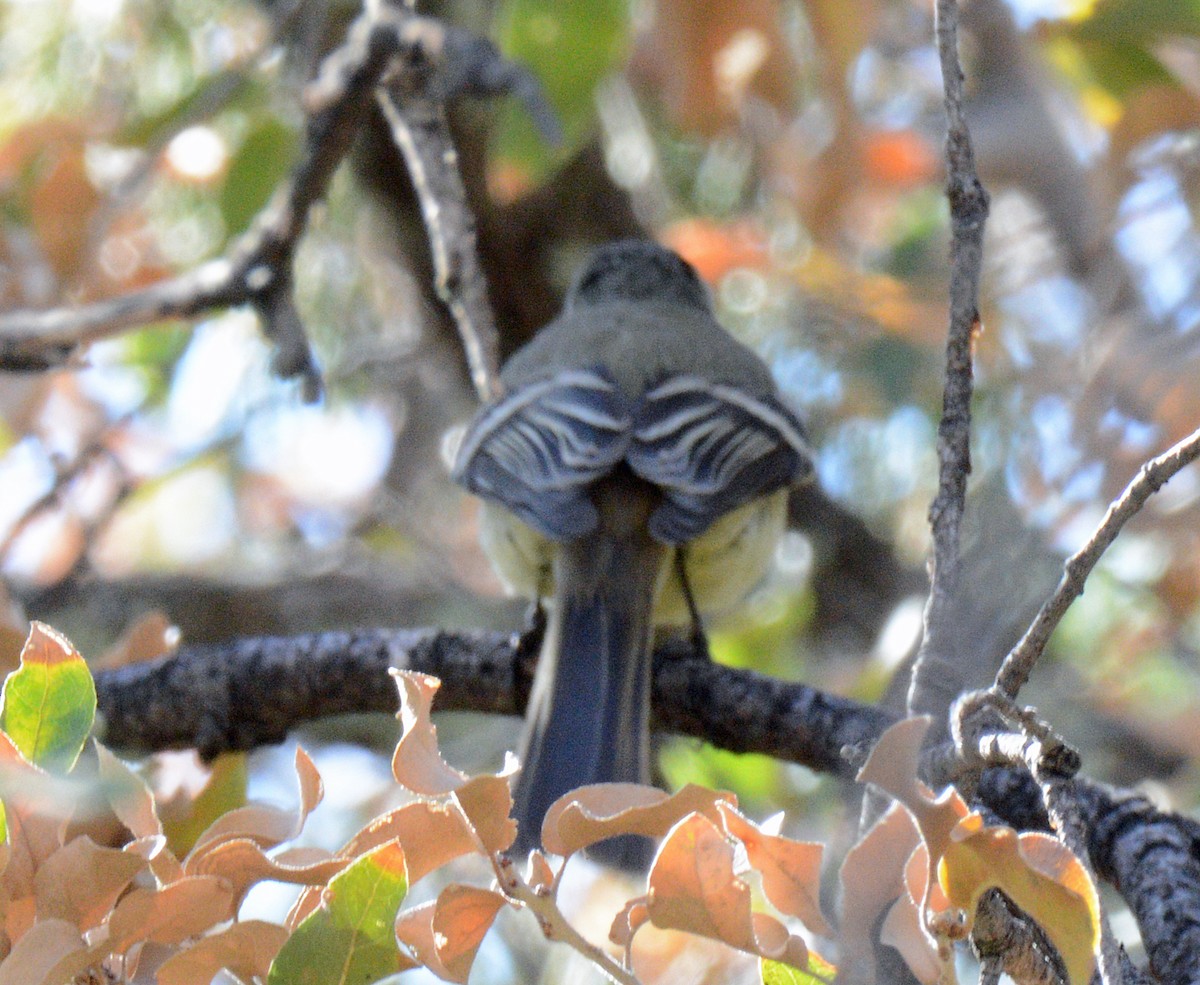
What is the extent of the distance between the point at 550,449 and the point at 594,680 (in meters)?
0.65

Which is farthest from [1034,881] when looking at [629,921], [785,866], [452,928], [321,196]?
[321,196]

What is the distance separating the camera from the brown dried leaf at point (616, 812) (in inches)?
52.0

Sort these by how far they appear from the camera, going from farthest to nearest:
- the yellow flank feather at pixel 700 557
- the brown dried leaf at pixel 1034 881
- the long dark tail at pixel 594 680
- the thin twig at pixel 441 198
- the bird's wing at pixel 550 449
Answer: the yellow flank feather at pixel 700 557, the bird's wing at pixel 550 449, the thin twig at pixel 441 198, the long dark tail at pixel 594 680, the brown dried leaf at pixel 1034 881

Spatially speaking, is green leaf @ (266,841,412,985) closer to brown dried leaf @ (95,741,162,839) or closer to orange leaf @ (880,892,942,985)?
brown dried leaf @ (95,741,162,839)

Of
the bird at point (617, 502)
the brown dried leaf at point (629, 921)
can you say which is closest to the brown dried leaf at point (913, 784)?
the brown dried leaf at point (629, 921)

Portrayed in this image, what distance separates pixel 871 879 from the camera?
1257mm

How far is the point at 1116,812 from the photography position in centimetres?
210

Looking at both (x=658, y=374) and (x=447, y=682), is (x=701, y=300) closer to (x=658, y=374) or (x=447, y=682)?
(x=658, y=374)

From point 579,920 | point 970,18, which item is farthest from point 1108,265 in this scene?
point 579,920

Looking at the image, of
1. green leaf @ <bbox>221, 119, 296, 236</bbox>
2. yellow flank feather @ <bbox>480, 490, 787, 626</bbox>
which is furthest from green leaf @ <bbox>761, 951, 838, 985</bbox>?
green leaf @ <bbox>221, 119, 296, 236</bbox>

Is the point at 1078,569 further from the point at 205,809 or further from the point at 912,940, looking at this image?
the point at 205,809

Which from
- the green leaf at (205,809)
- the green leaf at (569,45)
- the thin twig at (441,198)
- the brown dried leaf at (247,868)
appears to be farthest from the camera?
the green leaf at (569,45)

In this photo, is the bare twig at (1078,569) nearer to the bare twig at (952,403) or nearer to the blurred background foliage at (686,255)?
the bare twig at (952,403)

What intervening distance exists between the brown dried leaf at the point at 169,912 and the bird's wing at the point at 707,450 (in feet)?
6.43
